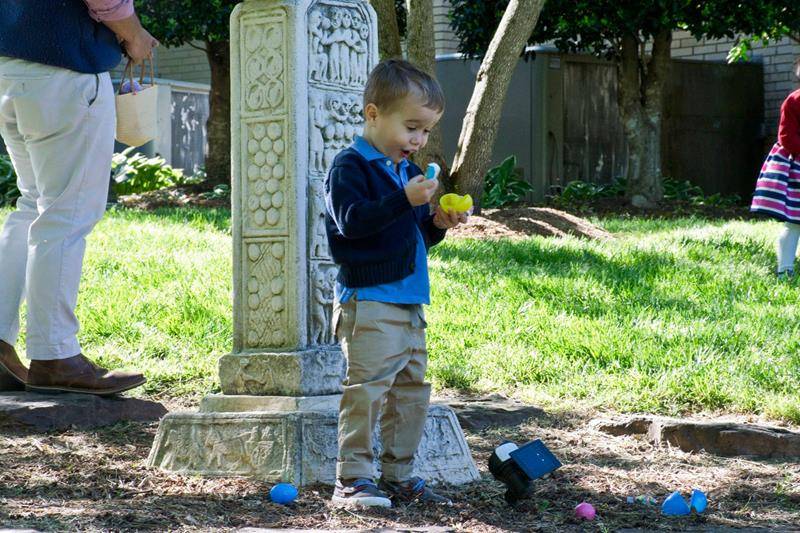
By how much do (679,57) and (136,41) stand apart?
45.4 feet

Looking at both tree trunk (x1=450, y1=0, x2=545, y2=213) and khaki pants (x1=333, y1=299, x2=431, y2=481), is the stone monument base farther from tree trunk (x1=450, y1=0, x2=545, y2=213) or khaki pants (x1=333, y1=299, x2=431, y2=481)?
tree trunk (x1=450, y1=0, x2=545, y2=213)

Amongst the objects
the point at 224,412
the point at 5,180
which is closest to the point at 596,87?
the point at 5,180

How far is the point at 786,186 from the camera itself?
818 centimetres

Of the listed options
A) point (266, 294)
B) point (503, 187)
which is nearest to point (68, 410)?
point (266, 294)

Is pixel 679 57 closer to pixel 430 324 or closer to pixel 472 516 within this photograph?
pixel 430 324

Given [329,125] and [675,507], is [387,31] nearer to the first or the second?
[329,125]

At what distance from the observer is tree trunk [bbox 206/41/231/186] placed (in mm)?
13859

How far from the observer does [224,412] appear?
159 inches

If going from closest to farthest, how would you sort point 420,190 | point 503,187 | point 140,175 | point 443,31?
point 420,190
point 503,187
point 140,175
point 443,31

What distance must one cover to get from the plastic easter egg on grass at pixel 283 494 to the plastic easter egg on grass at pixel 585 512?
840 millimetres

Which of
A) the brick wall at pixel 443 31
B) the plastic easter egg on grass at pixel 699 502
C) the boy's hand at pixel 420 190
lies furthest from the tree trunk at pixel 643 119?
the boy's hand at pixel 420 190

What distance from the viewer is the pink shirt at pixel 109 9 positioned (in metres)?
4.34

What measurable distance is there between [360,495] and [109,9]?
2102 millimetres

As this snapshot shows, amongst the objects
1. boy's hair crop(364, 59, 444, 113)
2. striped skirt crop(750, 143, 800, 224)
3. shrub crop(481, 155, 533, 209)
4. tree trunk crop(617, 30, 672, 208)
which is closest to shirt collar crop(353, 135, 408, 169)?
boy's hair crop(364, 59, 444, 113)
